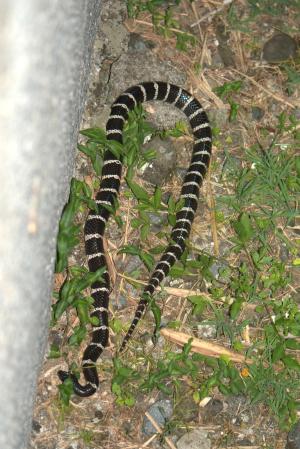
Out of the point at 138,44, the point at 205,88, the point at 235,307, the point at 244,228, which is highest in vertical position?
the point at 138,44

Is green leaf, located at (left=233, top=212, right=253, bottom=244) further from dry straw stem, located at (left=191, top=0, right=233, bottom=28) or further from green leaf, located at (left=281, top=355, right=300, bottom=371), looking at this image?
dry straw stem, located at (left=191, top=0, right=233, bottom=28)

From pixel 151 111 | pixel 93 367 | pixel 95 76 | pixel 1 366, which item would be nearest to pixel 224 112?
pixel 151 111

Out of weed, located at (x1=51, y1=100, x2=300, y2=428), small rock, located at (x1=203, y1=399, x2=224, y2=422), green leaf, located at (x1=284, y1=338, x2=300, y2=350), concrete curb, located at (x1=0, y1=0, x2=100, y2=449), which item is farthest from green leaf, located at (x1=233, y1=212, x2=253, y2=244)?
concrete curb, located at (x1=0, y1=0, x2=100, y2=449)

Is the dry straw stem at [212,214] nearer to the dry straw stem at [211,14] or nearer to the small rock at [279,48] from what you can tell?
the small rock at [279,48]

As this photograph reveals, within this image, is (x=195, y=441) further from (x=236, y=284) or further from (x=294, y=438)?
(x=236, y=284)

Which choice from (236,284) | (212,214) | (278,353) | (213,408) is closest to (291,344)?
(278,353)

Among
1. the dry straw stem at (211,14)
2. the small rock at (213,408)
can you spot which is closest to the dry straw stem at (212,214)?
the small rock at (213,408)
